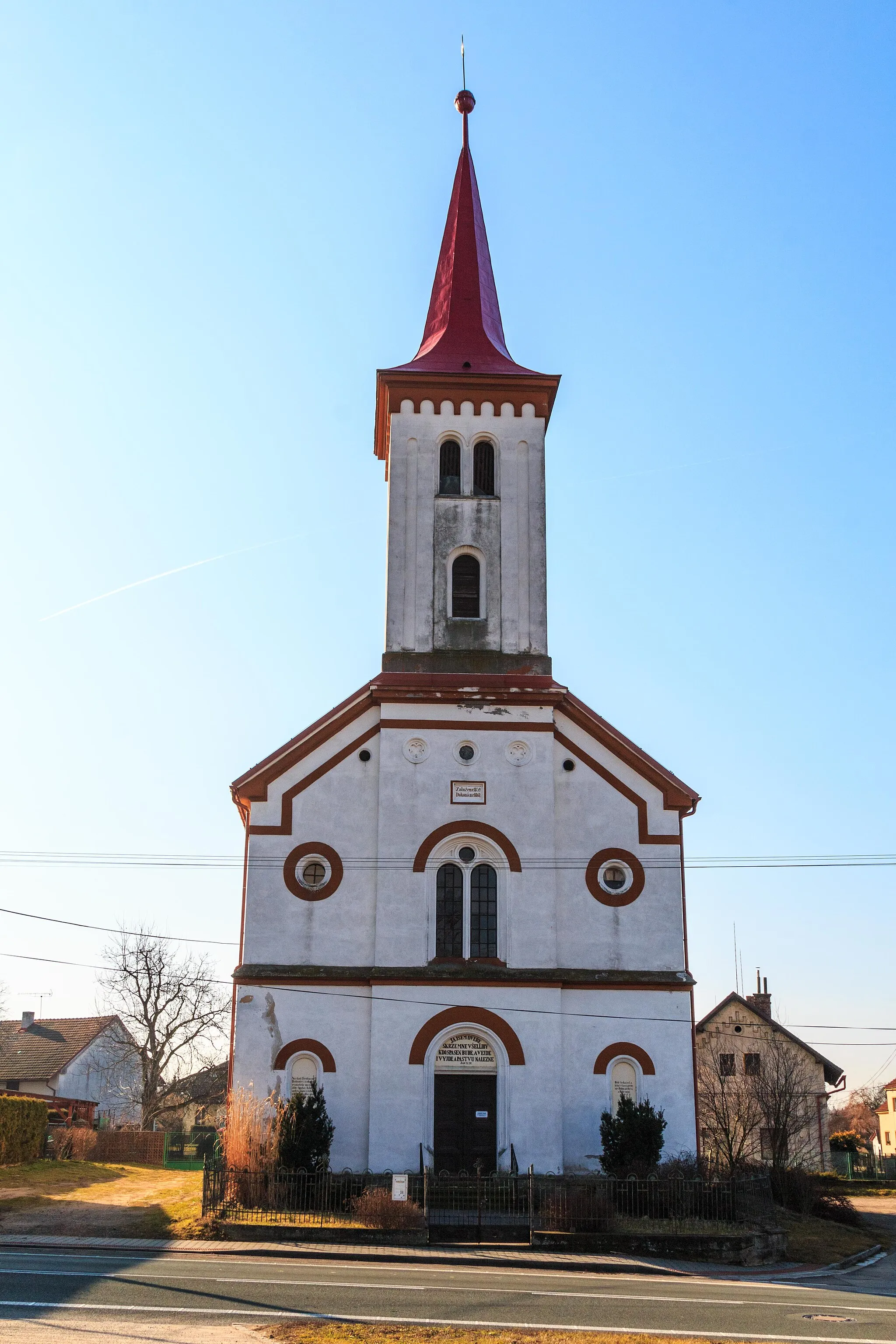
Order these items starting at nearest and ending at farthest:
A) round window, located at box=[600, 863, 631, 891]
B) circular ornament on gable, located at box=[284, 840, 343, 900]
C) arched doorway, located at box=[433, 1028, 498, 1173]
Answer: arched doorway, located at box=[433, 1028, 498, 1173], circular ornament on gable, located at box=[284, 840, 343, 900], round window, located at box=[600, 863, 631, 891]

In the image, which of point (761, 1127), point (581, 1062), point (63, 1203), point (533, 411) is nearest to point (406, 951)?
point (581, 1062)

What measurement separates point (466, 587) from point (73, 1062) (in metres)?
40.8

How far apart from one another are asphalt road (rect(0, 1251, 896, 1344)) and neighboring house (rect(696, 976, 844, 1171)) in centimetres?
3312

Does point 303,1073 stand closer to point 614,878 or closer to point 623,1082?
point 623,1082

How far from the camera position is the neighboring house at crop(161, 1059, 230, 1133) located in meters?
58.2

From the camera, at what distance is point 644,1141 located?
25.3 metres

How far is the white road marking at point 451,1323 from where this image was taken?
1372 centimetres

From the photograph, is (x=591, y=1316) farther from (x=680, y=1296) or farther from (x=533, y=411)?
(x=533, y=411)

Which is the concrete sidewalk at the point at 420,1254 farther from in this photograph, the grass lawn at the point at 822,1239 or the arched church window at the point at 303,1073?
the arched church window at the point at 303,1073

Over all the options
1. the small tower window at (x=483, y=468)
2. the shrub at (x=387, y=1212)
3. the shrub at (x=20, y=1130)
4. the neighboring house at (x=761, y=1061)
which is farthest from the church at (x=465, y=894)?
the neighboring house at (x=761, y=1061)

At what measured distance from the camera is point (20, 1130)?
3597 cm

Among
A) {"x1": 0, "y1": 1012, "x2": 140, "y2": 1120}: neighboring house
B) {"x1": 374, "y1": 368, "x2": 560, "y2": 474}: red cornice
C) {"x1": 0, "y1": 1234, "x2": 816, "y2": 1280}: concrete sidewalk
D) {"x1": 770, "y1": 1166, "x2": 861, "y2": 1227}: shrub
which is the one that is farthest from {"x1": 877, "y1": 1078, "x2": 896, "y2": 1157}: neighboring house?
{"x1": 0, "y1": 1234, "x2": 816, "y2": 1280}: concrete sidewalk

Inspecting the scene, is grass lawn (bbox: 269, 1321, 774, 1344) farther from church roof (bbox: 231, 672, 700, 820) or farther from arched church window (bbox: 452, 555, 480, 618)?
arched church window (bbox: 452, 555, 480, 618)

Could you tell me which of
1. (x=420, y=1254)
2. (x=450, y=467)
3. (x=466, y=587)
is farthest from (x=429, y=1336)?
(x=450, y=467)
